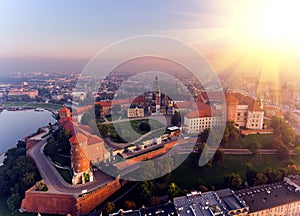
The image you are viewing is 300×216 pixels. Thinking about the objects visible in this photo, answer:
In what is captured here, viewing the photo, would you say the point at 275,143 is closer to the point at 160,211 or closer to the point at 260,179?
the point at 260,179

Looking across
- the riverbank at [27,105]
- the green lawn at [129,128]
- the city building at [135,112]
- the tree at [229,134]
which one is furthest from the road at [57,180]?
the riverbank at [27,105]

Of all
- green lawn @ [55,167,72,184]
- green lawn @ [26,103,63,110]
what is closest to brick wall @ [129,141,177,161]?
green lawn @ [55,167,72,184]

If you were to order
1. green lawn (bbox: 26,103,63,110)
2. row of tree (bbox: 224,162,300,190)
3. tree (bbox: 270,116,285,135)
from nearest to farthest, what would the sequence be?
row of tree (bbox: 224,162,300,190) → tree (bbox: 270,116,285,135) → green lawn (bbox: 26,103,63,110)

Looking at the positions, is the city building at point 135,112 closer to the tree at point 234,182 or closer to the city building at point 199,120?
the city building at point 199,120

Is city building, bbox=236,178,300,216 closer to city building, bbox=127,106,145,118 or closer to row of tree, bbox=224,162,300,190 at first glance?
row of tree, bbox=224,162,300,190

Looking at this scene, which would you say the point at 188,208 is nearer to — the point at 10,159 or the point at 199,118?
the point at 199,118

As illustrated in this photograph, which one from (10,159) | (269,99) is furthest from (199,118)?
(269,99)

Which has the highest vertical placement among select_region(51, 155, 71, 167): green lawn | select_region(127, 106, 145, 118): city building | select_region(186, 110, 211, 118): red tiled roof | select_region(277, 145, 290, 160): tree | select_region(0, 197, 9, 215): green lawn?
select_region(186, 110, 211, 118): red tiled roof
